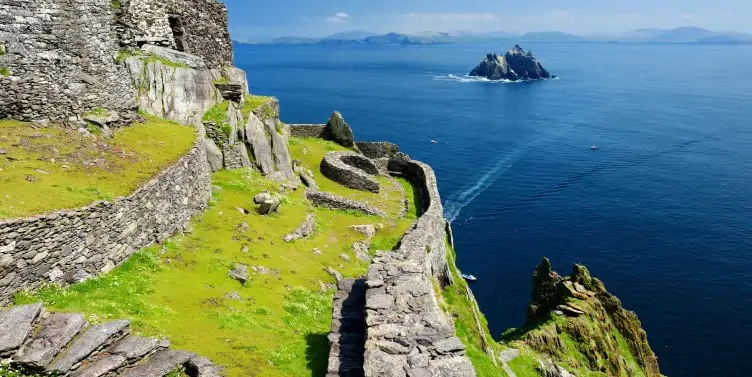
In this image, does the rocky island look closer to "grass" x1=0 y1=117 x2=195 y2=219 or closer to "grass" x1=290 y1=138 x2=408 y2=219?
"grass" x1=0 y1=117 x2=195 y2=219

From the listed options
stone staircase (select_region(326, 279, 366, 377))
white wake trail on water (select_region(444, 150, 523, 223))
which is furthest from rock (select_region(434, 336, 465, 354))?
white wake trail on water (select_region(444, 150, 523, 223))

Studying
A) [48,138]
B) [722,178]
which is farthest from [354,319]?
[722,178]

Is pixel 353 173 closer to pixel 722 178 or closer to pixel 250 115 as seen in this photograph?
pixel 250 115

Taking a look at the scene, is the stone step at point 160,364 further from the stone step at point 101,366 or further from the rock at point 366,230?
the rock at point 366,230

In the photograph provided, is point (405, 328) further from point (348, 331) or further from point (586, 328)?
point (586, 328)

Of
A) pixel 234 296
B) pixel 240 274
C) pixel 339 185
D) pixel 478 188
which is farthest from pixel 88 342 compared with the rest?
pixel 478 188
